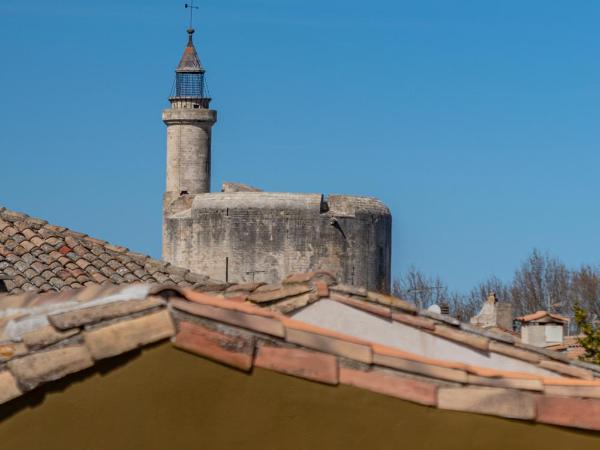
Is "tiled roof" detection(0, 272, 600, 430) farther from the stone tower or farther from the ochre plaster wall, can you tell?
the stone tower

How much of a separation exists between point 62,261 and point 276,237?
1922 cm

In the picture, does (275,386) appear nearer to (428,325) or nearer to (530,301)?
(428,325)

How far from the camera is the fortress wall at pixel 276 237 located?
35.2 meters

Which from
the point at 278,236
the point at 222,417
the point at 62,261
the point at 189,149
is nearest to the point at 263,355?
the point at 222,417

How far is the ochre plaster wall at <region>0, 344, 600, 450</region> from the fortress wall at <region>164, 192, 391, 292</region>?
1113 inches

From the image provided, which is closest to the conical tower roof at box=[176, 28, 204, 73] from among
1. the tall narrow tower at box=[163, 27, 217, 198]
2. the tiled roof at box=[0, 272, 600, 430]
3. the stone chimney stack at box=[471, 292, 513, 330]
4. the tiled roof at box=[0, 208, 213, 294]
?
the tall narrow tower at box=[163, 27, 217, 198]

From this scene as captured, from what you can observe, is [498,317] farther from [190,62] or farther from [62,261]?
[190,62]

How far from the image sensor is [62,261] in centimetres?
1605

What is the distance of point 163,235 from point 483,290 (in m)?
16.9

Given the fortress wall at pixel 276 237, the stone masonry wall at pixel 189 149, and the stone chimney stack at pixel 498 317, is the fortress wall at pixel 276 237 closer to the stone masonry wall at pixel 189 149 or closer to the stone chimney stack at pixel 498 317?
the stone masonry wall at pixel 189 149

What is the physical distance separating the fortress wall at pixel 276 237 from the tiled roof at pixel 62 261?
18092 mm

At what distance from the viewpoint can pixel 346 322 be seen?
956cm

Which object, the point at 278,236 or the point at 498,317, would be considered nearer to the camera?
the point at 498,317

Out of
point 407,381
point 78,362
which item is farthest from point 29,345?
point 407,381
